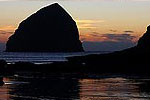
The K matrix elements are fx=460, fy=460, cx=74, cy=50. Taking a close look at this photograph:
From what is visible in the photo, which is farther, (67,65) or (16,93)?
(67,65)

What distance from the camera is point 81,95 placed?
4431 centimetres

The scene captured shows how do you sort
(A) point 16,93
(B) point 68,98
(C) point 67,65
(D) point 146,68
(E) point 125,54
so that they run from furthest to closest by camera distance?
(E) point 125,54 < (C) point 67,65 < (D) point 146,68 < (A) point 16,93 < (B) point 68,98

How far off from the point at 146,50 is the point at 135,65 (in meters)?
11.8

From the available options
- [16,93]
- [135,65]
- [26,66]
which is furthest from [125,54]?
[16,93]

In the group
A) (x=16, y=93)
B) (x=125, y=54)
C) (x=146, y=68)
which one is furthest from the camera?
(x=125, y=54)

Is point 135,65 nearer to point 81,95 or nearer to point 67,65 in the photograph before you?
point 67,65

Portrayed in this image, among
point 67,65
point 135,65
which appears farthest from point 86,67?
point 135,65

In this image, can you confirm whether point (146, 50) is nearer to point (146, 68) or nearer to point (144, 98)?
point (146, 68)

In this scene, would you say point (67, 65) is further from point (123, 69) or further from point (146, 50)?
point (146, 50)

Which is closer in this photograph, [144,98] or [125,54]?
[144,98]

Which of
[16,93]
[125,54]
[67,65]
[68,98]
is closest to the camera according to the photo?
[68,98]

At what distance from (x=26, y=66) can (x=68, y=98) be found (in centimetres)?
5484

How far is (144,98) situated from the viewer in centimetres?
4216

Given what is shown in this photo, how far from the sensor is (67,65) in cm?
9544
